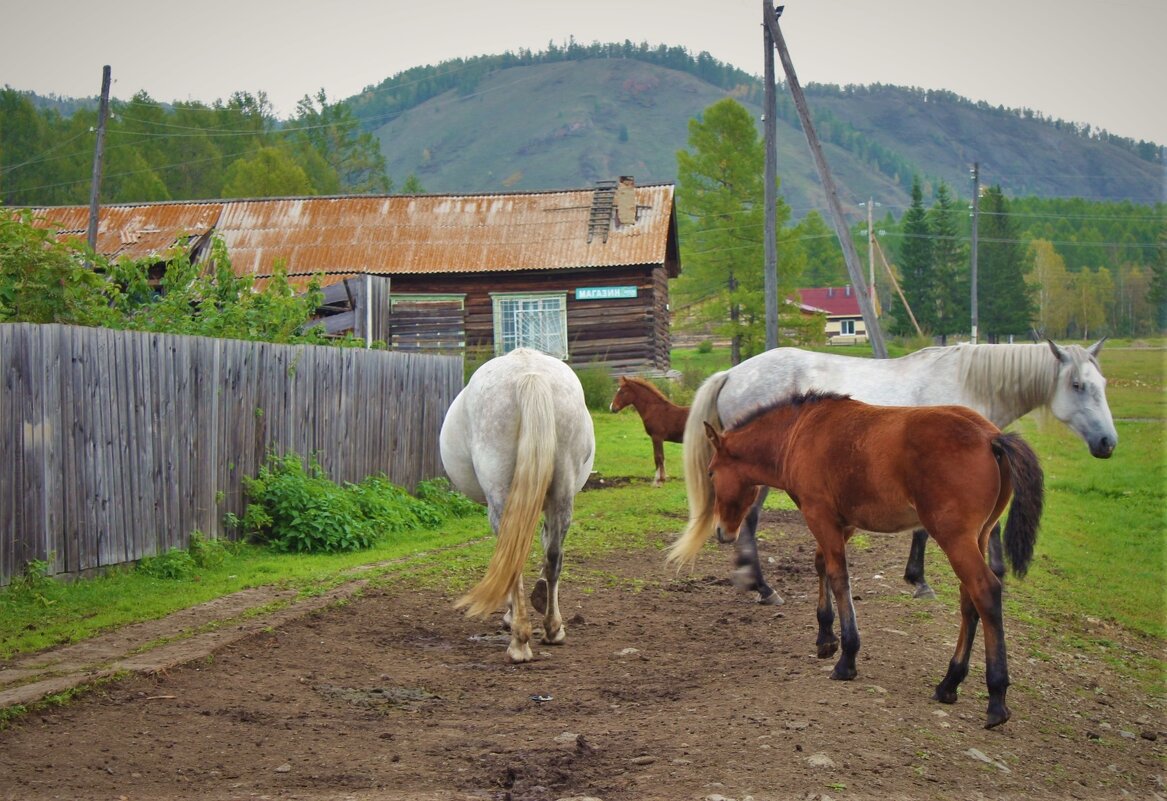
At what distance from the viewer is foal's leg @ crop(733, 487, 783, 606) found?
6516mm

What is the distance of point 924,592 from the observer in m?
7.99

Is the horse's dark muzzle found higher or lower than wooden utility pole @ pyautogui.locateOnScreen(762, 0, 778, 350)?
lower

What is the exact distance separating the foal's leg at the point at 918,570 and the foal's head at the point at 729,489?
2.16 m

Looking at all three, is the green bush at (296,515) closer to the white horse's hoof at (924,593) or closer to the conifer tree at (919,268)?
the white horse's hoof at (924,593)

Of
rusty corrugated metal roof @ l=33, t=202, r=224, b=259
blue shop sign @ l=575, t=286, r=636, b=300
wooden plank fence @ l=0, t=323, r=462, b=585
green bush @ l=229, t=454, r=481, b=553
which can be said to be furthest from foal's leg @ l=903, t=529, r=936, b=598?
rusty corrugated metal roof @ l=33, t=202, r=224, b=259

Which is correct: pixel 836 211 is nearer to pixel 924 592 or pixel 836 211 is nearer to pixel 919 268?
pixel 924 592

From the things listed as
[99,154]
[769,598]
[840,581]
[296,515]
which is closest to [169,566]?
[296,515]

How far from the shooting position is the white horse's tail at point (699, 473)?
710 cm

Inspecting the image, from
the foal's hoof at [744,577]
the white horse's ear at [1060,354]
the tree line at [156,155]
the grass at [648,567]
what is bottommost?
the grass at [648,567]

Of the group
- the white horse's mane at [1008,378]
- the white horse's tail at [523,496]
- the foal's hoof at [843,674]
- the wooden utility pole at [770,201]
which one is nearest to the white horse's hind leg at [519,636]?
the white horse's tail at [523,496]

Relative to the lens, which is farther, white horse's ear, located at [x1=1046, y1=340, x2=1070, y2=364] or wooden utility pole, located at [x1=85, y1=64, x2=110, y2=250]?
wooden utility pole, located at [x1=85, y1=64, x2=110, y2=250]

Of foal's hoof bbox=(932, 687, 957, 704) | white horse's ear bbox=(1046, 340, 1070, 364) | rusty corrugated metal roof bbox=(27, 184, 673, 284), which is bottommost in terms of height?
foal's hoof bbox=(932, 687, 957, 704)

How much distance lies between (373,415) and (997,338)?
56141 mm

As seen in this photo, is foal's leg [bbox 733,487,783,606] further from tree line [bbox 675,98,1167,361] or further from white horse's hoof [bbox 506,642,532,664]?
tree line [bbox 675,98,1167,361]
